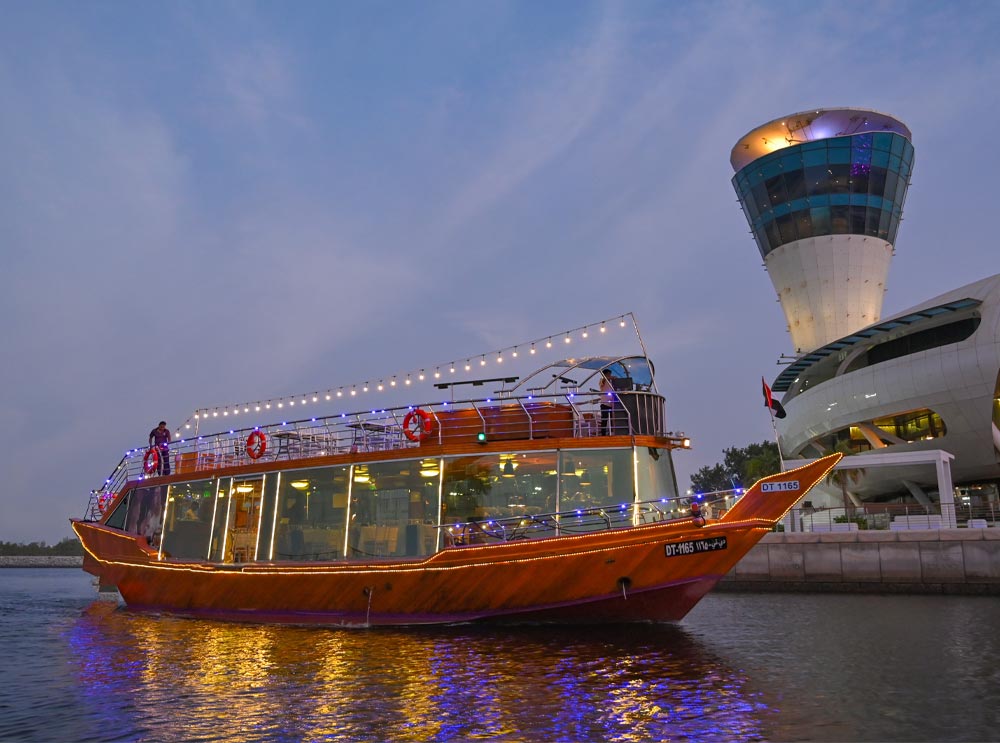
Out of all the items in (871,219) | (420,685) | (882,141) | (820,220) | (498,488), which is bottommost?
(420,685)

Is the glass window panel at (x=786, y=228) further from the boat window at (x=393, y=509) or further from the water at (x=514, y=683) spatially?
the boat window at (x=393, y=509)

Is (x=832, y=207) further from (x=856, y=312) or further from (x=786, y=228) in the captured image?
(x=856, y=312)

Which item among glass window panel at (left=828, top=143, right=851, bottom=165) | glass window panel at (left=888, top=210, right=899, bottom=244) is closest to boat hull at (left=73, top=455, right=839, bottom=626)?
glass window panel at (left=828, top=143, right=851, bottom=165)

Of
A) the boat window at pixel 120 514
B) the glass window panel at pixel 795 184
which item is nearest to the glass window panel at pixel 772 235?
the glass window panel at pixel 795 184

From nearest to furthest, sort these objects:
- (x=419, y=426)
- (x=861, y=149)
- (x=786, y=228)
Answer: (x=419, y=426) < (x=861, y=149) < (x=786, y=228)

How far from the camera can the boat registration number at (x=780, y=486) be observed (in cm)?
1427

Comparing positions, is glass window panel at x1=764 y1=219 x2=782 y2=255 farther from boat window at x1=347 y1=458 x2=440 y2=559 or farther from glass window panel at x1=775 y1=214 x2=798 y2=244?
boat window at x1=347 y1=458 x2=440 y2=559

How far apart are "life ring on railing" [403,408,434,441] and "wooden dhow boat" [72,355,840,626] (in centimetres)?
4

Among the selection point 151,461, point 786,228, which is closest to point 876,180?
point 786,228

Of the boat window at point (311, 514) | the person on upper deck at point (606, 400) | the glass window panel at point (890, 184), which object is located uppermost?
the glass window panel at point (890, 184)

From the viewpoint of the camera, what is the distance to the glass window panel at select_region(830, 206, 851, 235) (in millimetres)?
61469

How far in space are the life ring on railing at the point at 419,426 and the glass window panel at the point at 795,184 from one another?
5469 cm

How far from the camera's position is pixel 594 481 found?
53.1 ft

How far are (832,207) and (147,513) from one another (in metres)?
56.8
